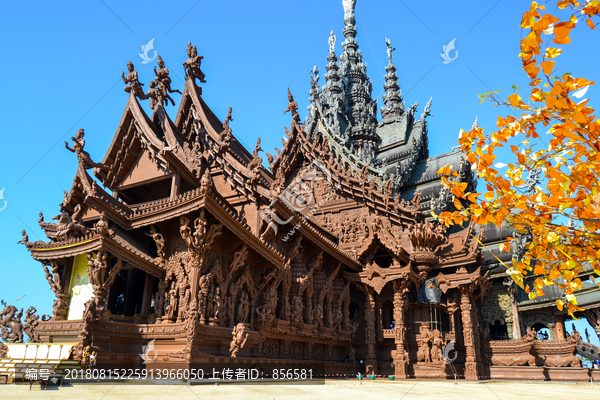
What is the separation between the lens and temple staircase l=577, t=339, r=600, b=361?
15.5 m

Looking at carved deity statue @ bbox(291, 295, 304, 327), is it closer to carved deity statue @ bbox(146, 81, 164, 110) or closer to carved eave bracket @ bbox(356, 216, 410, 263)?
carved eave bracket @ bbox(356, 216, 410, 263)

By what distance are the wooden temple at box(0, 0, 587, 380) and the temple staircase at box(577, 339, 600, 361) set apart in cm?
128

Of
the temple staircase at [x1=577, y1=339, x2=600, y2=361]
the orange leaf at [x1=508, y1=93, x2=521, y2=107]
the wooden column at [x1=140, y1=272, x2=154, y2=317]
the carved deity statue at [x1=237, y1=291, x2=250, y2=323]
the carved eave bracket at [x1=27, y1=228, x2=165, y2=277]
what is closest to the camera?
the orange leaf at [x1=508, y1=93, x2=521, y2=107]

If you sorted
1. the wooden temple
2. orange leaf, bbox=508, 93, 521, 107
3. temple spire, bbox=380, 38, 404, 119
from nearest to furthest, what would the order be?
orange leaf, bbox=508, 93, 521, 107 < the wooden temple < temple spire, bbox=380, 38, 404, 119

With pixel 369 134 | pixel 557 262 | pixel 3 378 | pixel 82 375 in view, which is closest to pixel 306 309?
pixel 82 375

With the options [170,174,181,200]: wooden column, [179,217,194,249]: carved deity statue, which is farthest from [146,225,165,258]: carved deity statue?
[170,174,181,200]: wooden column

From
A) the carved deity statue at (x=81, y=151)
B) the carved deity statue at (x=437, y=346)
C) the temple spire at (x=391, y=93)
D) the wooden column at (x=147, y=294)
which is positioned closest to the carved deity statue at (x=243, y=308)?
the wooden column at (x=147, y=294)

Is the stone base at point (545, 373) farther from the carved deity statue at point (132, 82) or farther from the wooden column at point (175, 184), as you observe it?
the carved deity statue at point (132, 82)

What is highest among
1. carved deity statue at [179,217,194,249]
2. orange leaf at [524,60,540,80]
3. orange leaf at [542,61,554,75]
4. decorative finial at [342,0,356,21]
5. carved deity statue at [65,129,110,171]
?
decorative finial at [342,0,356,21]

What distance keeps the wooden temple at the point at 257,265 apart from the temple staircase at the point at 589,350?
4.21ft

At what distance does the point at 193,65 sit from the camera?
14.5m

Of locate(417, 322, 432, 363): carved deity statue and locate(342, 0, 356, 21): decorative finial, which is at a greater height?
locate(342, 0, 356, 21): decorative finial

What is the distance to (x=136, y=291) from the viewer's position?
11.3 metres

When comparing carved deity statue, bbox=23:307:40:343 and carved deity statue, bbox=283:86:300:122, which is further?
carved deity statue, bbox=283:86:300:122
